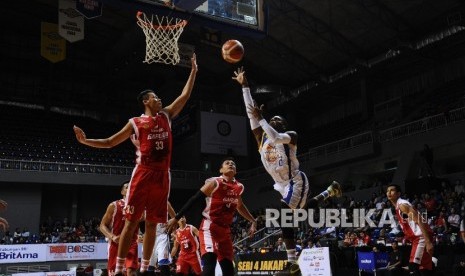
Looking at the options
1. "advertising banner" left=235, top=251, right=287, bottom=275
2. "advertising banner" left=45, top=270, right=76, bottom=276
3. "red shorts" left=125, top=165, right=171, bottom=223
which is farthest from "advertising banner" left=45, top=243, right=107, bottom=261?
"red shorts" left=125, top=165, right=171, bottom=223

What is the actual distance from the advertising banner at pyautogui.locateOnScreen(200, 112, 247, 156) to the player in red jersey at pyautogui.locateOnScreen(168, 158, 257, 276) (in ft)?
80.9

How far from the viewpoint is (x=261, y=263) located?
1616cm

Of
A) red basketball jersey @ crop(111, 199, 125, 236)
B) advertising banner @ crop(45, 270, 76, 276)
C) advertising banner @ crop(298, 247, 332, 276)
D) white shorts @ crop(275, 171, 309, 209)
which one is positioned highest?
white shorts @ crop(275, 171, 309, 209)

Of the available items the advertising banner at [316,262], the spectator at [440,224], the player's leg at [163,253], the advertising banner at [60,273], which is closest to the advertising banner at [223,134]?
the advertising banner at [60,273]

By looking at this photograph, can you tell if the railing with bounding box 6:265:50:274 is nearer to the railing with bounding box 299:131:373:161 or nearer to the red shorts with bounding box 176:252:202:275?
the red shorts with bounding box 176:252:202:275

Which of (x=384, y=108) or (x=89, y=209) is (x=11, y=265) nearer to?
(x=89, y=209)

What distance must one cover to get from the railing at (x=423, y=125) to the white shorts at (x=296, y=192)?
16238mm

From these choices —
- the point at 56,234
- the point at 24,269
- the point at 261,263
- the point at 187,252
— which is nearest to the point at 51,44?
the point at 56,234

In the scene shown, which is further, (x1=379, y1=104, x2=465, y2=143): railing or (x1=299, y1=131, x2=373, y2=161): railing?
(x1=299, y1=131, x2=373, y2=161): railing

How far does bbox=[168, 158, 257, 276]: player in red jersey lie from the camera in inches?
265

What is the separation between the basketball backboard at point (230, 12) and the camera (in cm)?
1139

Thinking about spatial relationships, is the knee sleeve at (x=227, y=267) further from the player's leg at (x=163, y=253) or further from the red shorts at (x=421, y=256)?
the player's leg at (x=163, y=253)

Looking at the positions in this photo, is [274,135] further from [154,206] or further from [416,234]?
[416,234]

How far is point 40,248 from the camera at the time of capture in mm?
21656
